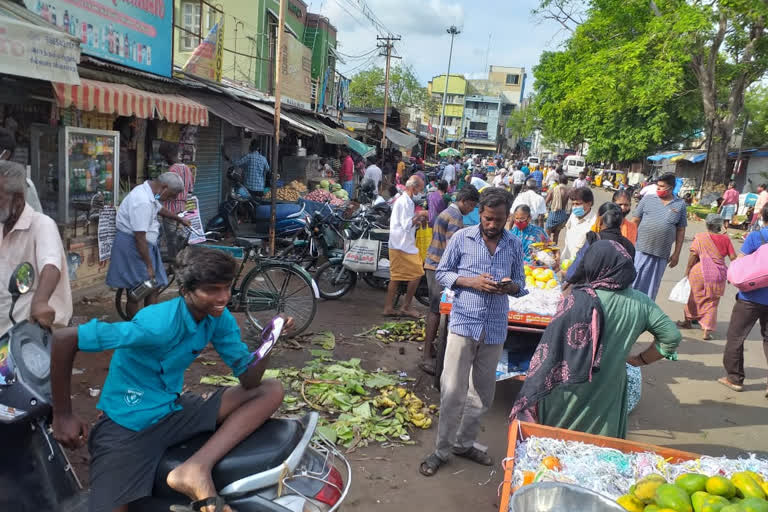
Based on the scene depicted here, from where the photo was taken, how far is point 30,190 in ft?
11.5

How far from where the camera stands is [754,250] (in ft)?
17.8

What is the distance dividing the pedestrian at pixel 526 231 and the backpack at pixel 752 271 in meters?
2.15

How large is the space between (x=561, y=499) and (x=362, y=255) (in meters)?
Result: 5.86

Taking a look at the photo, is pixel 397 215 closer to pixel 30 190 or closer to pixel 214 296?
pixel 30 190

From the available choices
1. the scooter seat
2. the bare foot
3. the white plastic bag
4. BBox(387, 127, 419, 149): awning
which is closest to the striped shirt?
the white plastic bag

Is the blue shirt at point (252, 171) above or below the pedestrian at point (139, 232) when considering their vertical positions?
above

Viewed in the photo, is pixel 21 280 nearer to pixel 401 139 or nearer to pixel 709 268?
pixel 709 268

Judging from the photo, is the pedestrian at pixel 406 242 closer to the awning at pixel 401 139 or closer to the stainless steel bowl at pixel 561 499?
the stainless steel bowl at pixel 561 499

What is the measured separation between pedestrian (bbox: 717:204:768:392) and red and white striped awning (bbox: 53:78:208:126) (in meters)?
6.87

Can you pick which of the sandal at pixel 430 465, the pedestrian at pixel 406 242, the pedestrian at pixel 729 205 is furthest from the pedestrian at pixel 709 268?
the pedestrian at pixel 729 205

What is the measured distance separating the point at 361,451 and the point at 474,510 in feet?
3.11

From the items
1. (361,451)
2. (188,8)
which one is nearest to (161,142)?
(361,451)

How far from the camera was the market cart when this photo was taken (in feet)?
15.0

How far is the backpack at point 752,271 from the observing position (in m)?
5.02
